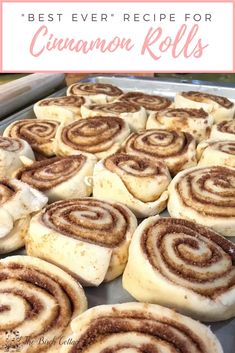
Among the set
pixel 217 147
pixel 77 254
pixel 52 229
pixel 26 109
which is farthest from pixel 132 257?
pixel 26 109

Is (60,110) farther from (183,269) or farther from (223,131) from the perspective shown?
(183,269)

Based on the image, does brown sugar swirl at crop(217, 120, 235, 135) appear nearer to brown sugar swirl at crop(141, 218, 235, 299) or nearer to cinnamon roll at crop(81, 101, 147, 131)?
cinnamon roll at crop(81, 101, 147, 131)

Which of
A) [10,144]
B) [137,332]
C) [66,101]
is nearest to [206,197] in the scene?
[137,332]

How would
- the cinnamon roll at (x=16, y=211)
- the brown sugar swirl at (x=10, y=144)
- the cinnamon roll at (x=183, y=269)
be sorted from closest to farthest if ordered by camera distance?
the cinnamon roll at (x=183, y=269) < the cinnamon roll at (x=16, y=211) < the brown sugar swirl at (x=10, y=144)

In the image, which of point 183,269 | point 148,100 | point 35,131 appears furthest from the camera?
point 148,100

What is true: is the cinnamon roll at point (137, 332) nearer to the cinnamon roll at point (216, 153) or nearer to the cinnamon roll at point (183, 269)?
the cinnamon roll at point (183, 269)

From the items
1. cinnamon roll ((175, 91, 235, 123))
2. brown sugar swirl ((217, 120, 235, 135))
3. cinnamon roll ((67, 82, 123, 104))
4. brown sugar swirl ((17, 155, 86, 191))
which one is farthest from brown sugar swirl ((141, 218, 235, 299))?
cinnamon roll ((67, 82, 123, 104))

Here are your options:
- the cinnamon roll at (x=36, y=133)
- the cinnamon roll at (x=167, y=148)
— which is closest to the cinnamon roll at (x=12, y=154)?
the cinnamon roll at (x=36, y=133)

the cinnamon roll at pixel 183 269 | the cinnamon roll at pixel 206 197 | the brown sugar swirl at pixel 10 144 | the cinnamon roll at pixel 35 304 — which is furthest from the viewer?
the brown sugar swirl at pixel 10 144
